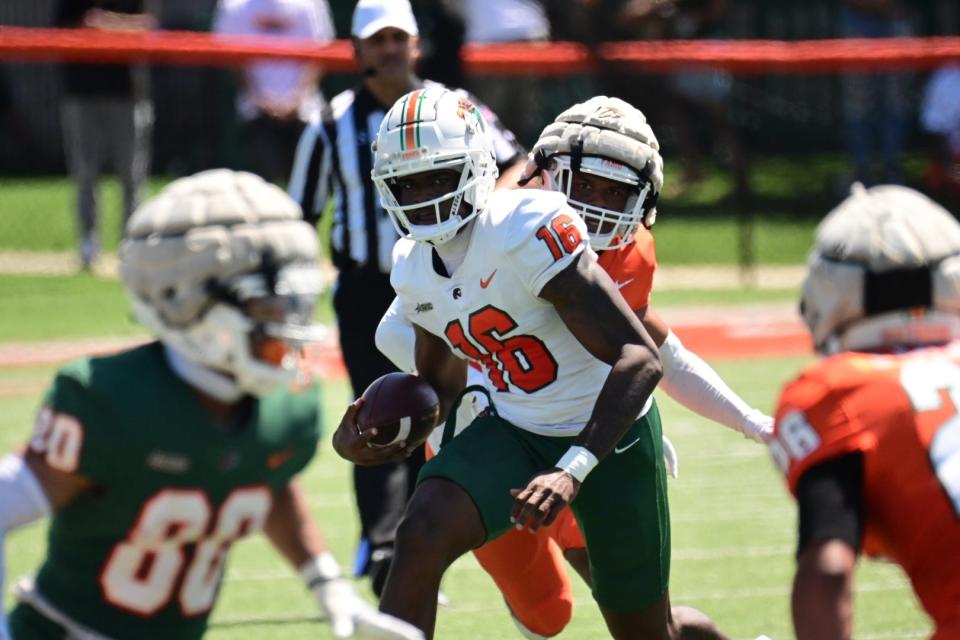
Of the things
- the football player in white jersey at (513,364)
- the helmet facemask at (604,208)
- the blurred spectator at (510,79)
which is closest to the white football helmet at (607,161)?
the helmet facemask at (604,208)

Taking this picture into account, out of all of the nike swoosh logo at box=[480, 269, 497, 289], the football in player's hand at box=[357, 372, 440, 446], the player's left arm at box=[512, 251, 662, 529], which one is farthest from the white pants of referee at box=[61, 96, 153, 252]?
the player's left arm at box=[512, 251, 662, 529]

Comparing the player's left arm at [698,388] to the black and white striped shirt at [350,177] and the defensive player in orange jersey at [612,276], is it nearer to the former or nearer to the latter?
the defensive player in orange jersey at [612,276]

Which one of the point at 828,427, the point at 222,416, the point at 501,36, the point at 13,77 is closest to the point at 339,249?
the point at 222,416

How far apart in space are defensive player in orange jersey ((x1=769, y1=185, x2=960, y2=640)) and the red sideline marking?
7.47m

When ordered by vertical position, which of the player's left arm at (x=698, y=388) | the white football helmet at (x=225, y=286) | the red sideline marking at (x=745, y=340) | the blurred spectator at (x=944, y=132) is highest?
the white football helmet at (x=225, y=286)

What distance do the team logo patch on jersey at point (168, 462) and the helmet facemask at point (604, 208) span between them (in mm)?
1515

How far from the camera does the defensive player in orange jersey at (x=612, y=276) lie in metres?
4.52

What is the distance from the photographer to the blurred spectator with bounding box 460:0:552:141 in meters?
13.8

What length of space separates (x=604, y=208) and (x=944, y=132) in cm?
972

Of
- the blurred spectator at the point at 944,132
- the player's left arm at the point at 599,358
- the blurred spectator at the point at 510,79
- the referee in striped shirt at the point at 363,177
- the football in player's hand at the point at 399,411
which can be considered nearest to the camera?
the player's left arm at the point at 599,358

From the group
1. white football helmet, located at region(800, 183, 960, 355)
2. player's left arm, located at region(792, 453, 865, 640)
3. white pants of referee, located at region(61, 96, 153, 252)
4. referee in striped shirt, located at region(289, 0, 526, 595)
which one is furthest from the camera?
white pants of referee, located at region(61, 96, 153, 252)

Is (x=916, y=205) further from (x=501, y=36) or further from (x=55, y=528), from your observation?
(x=501, y=36)

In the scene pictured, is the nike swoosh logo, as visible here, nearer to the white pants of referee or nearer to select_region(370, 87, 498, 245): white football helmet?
select_region(370, 87, 498, 245): white football helmet

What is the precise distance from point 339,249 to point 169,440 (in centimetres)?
333
